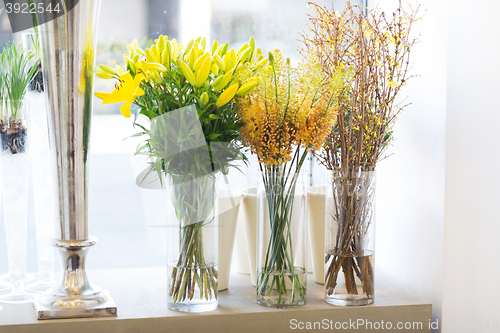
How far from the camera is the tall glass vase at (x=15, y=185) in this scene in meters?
0.85

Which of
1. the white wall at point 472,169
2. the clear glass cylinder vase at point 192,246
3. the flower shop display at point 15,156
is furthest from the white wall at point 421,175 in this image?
the flower shop display at point 15,156

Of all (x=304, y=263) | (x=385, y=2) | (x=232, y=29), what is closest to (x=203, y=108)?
(x=304, y=263)

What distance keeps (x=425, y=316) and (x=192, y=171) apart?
1.57ft

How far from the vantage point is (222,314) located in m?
0.80

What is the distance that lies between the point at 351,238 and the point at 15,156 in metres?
0.61

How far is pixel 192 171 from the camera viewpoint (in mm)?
792

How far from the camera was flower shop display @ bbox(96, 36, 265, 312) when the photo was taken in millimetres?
760

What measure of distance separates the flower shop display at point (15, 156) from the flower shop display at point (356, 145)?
1.66 feet

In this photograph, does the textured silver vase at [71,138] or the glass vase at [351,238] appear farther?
the glass vase at [351,238]

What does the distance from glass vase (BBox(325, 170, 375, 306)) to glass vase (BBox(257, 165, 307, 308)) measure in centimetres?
6

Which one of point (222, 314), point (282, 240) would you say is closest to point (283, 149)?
point (282, 240)

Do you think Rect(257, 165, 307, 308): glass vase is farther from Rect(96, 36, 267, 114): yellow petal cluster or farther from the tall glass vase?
the tall glass vase

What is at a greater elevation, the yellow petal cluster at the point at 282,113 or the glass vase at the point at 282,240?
the yellow petal cluster at the point at 282,113

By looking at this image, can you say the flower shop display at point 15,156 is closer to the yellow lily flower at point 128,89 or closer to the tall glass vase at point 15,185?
the tall glass vase at point 15,185
